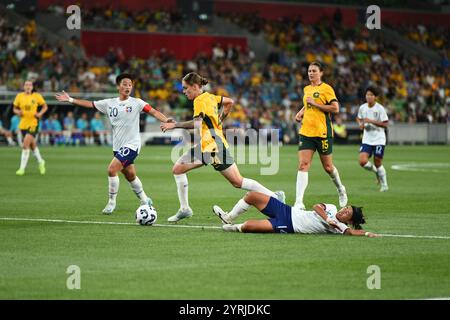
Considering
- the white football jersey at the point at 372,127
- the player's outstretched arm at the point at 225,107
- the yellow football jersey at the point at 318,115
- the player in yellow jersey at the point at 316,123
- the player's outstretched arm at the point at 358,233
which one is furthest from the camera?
the white football jersey at the point at 372,127

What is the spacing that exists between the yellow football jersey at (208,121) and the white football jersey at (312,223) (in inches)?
79.9

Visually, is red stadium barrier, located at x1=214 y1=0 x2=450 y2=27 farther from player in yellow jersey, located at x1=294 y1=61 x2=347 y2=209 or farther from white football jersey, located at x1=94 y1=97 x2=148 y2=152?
white football jersey, located at x1=94 y1=97 x2=148 y2=152

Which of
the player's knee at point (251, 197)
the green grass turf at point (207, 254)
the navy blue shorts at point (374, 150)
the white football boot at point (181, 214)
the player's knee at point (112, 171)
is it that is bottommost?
the green grass turf at point (207, 254)

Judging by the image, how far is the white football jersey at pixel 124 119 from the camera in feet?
57.0

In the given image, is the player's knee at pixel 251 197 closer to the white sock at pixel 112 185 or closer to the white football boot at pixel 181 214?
the white football boot at pixel 181 214

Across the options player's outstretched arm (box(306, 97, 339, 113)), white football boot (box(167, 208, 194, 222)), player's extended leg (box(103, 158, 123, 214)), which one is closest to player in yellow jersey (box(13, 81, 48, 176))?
player's extended leg (box(103, 158, 123, 214))

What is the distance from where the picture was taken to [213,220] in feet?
53.6

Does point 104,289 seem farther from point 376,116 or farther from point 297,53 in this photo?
point 297,53

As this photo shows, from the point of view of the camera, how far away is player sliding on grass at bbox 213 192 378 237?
1374 cm

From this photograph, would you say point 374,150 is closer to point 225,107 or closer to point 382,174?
point 382,174

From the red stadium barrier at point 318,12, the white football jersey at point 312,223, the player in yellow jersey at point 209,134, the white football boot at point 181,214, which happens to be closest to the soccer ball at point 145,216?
the white football boot at point 181,214

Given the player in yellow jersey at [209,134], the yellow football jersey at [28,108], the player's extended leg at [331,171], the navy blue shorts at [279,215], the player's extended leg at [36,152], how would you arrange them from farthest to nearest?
the yellow football jersey at [28,108] → the player's extended leg at [36,152] → the player's extended leg at [331,171] → the player in yellow jersey at [209,134] → the navy blue shorts at [279,215]
